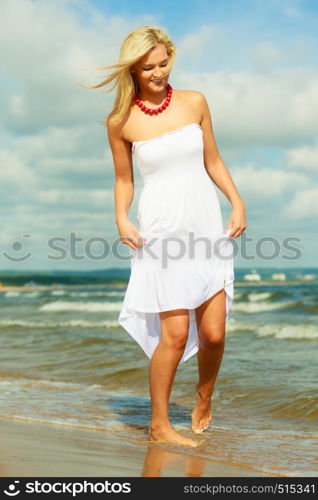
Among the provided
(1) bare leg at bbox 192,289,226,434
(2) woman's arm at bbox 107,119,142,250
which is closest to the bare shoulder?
(2) woman's arm at bbox 107,119,142,250

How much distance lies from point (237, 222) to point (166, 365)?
927mm

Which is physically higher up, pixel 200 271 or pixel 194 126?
pixel 194 126

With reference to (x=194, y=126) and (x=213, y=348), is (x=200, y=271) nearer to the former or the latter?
(x=213, y=348)

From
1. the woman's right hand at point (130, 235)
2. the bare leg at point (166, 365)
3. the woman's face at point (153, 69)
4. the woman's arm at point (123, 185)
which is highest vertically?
the woman's face at point (153, 69)

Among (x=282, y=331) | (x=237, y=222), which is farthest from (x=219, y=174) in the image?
(x=282, y=331)

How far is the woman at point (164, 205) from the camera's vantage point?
12.5ft

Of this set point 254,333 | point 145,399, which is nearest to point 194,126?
point 145,399

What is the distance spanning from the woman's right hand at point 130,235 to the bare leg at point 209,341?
1.79 feet

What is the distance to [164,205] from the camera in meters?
3.85

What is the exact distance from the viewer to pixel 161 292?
3855mm

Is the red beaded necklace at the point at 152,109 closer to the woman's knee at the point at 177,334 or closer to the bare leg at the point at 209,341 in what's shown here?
the bare leg at the point at 209,341

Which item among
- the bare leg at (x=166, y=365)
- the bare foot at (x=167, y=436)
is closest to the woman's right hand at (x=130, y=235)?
the bare leg at (x=166, y=365)

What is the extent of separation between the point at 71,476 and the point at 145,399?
3210 millimetres

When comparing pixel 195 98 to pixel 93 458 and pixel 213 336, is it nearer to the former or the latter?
pixel 213 336
